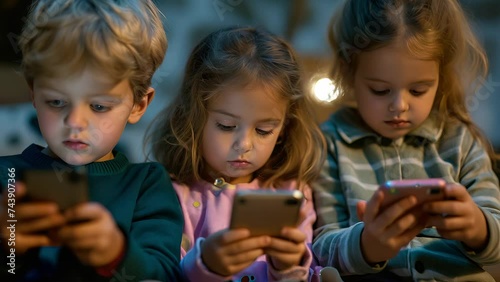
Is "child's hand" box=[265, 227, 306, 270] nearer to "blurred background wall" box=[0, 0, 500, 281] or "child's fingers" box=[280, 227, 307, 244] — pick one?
"child's fingers" box=[280, 227, 307, 244]

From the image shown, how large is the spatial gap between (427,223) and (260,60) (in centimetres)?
41

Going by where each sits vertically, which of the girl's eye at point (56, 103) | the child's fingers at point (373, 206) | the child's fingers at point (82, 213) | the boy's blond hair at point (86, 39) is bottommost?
the child's fingers at point (82, 213)

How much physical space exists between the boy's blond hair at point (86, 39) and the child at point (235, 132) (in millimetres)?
170

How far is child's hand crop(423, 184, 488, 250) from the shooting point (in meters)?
1.12

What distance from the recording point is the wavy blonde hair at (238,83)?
129 cm

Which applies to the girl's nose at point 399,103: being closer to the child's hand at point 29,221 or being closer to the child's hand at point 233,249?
the child's hand at point 233,249

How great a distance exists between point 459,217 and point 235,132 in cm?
40

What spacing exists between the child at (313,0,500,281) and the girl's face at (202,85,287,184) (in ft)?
0.64

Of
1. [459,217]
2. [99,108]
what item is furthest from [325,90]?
[99,108]

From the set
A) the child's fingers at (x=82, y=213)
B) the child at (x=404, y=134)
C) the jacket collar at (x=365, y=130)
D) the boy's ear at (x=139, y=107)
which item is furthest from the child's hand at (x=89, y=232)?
the jacket collar at (x=365, y=130)

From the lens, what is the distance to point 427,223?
1160mm

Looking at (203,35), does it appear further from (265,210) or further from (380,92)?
(265,210)

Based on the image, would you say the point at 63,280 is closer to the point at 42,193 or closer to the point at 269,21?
the point at 42,193

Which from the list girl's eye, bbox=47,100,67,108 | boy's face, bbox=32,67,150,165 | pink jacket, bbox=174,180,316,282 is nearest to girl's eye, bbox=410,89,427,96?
pink jacket, bbox=174,180,316,282
